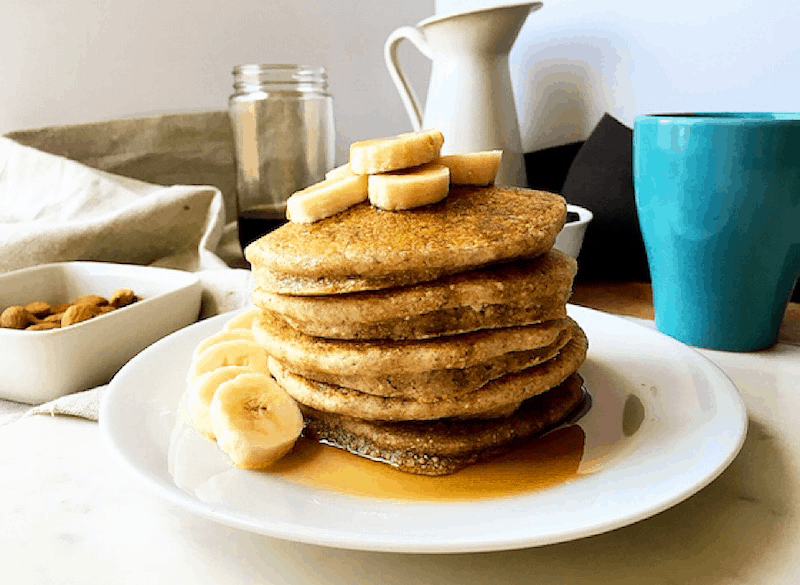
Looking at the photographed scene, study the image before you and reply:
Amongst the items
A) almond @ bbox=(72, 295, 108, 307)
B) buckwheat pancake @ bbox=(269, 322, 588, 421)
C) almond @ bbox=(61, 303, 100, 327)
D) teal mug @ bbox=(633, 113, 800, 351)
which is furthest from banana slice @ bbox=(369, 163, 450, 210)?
almond @ bbox=(72, 295, 108, 307)

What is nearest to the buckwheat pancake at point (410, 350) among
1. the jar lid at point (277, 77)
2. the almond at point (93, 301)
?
the almond at point (93, 301)

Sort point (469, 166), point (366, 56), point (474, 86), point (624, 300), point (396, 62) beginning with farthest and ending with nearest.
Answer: point (366, 56), point (396, 62), point (474, 86), point (624, 300), point (469, 166)

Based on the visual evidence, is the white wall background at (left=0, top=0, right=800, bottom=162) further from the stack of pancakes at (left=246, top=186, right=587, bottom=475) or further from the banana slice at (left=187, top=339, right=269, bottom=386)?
the banana slice at (left=187, top=339, right=269, bottom=386)

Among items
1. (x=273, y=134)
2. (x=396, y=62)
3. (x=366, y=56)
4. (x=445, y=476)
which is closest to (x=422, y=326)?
(x=445, y=476)

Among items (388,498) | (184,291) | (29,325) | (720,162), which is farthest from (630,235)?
(29,325)

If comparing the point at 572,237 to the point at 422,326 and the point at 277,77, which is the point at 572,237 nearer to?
the point at 422,326

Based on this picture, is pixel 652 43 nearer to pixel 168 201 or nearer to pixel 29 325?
pixel 168 201

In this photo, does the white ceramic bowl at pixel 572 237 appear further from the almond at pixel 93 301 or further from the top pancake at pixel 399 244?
the almond at pixel 93 301
